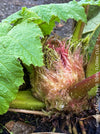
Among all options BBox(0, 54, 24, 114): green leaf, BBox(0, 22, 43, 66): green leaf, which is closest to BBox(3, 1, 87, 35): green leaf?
BBox(0, 22, 43, 66): green leaf

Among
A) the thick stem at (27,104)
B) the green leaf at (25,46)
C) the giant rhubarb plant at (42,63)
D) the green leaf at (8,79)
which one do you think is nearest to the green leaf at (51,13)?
the giant rhubarb plant at (42,63)

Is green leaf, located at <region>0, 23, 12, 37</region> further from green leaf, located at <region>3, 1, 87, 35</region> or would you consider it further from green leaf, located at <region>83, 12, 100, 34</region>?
green leaf, located at <region>83, 12, 100, 34</region>

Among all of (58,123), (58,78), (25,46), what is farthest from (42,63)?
(58,123)

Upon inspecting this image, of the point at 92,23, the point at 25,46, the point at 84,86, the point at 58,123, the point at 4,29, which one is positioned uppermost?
the point at 92,23

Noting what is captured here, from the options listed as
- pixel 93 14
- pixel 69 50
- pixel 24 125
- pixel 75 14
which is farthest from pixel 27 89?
pixel 93 14

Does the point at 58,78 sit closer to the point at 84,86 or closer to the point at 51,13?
the point at 84,86

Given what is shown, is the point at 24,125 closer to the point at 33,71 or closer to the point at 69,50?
the point at 33,71

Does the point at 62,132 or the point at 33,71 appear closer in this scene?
the point at 62,132
